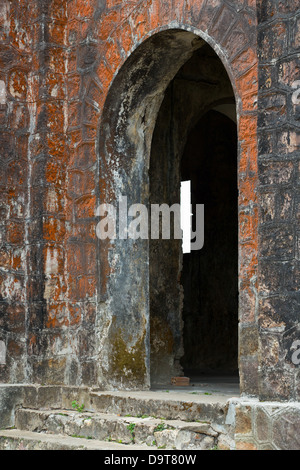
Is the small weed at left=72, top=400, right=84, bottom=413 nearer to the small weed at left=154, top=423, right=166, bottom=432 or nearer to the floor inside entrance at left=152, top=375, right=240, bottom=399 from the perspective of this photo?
the floor inside entrance at left=152, top=375, right=240, bottom=399

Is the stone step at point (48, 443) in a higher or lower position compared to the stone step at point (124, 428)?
lower

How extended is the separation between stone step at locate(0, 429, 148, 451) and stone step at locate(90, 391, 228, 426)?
0.95 ft

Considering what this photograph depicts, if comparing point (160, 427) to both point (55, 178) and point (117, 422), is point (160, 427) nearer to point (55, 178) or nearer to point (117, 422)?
point (117, 422)

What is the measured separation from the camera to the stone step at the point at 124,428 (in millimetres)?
4949

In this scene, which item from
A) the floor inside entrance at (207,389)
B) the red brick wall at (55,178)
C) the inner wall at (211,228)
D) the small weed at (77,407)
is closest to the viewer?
the floor inside entrance at (207,389)

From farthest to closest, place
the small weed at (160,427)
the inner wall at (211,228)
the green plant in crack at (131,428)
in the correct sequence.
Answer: the inner wall at (211,228), the green plant in crack at (131,428), the small weed at (160,427)

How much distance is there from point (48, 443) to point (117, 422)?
0.51m

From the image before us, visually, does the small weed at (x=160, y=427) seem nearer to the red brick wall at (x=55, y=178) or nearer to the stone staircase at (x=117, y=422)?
the stone staircase at (x=117, y=422)

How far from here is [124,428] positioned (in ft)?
17.3

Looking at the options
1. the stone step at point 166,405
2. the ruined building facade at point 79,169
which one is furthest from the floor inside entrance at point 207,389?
the ruined building facade at point 79,169

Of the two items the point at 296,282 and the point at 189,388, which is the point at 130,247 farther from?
the point at 296,282

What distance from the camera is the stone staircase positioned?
496 cm

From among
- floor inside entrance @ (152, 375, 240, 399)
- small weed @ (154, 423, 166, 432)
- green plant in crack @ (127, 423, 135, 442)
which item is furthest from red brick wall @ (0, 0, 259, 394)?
small weed @ (154, 423, 166, 432)

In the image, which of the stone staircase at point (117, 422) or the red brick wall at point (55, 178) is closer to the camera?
the stone staircase at point (117, 422)
